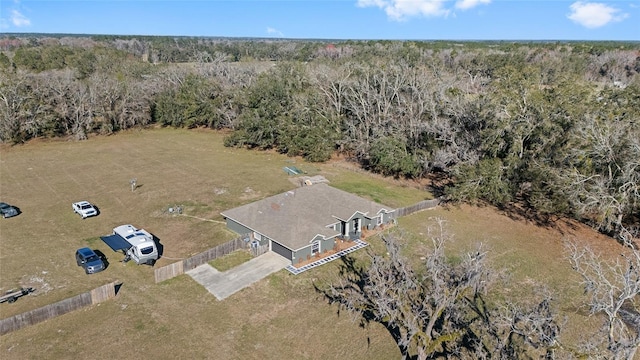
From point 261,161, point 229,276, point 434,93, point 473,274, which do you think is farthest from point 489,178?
point 261,161

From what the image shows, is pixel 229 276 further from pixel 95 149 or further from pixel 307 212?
pixel 95 149

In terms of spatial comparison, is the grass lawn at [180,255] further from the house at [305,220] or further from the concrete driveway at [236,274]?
the house at [305,220]

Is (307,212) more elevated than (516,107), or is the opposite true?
(516,107)

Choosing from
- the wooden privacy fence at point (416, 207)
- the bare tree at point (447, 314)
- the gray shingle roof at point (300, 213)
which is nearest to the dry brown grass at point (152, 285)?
the bare tree at point (447, 314)

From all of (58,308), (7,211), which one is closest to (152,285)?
(58,308)

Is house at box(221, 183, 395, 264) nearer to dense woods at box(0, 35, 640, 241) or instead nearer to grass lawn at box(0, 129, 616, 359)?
grass lawn at box(0, 129, 616, 359)

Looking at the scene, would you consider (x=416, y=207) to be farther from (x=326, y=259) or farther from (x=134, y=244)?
(x=134, y=244)

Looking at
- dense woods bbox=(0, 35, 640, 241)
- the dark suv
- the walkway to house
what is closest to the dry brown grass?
the dark suv
